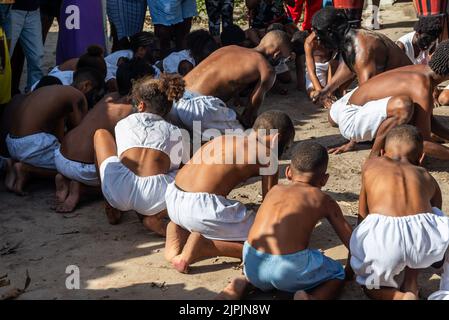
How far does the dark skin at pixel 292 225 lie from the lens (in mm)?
4480

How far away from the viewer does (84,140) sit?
615 centimetres

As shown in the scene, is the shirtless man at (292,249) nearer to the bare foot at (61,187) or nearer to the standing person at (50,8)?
the bare foot at (61,187)

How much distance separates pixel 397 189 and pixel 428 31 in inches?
130

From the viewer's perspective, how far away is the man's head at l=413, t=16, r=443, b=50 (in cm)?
746

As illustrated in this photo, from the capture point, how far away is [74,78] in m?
6.94

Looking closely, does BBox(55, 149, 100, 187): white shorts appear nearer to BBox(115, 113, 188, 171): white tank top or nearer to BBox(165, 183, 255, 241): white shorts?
BBox(115, 113, 188, 171): white tank top

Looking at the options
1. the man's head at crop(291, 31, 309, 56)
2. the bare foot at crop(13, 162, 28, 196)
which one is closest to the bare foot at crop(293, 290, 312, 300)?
the bare foot at crop(13, 162, 28, 196)

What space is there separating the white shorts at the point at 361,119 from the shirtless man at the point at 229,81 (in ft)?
2.44

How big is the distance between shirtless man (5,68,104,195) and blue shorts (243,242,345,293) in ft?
7.92

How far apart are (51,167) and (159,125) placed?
1.18m

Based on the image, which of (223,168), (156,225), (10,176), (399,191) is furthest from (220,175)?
(10,176)

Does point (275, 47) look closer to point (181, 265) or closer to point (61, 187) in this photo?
point (61, 187)

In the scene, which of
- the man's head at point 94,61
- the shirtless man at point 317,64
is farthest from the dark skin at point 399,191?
the man's head at point 94,61
